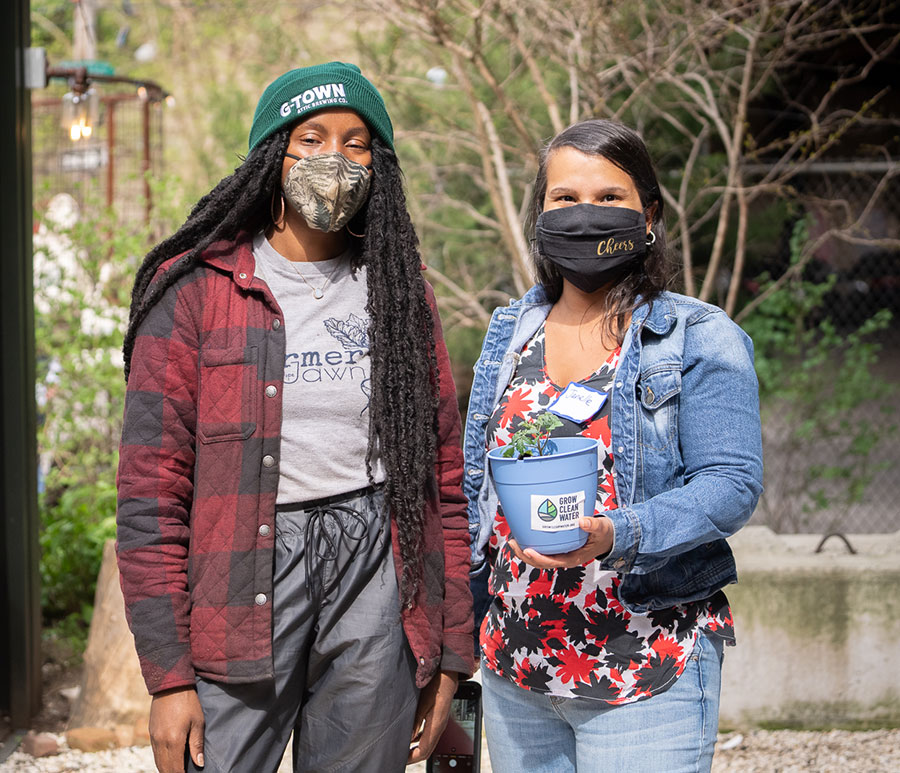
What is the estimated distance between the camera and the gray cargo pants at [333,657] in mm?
1874

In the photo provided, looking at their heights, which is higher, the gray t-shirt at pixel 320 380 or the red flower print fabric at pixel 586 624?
the gray t-shirt at pixel 320 380

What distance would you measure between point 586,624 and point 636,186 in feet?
3.01

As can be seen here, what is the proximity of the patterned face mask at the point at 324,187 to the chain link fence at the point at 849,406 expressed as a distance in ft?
12.8

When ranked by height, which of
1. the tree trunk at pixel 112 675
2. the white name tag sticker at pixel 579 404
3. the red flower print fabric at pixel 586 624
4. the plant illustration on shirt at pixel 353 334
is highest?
the plant illustration on shirt at pixel 353 334

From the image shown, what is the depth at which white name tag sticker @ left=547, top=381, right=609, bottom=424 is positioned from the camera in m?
1.96

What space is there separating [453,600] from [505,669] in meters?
0.20

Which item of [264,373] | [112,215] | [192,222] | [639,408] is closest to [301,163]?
[192,222]

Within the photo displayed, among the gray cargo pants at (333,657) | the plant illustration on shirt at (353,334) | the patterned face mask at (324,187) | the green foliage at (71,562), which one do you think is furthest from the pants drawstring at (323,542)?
the green foliage at (71,562)

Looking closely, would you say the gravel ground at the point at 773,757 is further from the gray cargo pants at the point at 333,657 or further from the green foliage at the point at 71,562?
the gray cargo pants at the point at 333,657

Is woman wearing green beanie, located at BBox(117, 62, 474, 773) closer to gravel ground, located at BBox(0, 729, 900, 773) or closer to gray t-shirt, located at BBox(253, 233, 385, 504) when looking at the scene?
gray t-shirt, located at BBox(253, 233, 385, 504)

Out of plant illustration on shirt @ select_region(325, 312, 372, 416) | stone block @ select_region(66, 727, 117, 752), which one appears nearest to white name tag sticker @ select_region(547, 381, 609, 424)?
plant illustration on shirt @ select_region(325, 312, 372, 416)

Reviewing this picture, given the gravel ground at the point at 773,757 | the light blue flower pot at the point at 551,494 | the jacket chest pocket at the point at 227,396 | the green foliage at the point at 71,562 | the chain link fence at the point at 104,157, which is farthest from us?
the chain link fence at the point at 104,157

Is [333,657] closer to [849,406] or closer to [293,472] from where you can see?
[293,472]

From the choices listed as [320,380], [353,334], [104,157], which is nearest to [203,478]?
[320,380]
